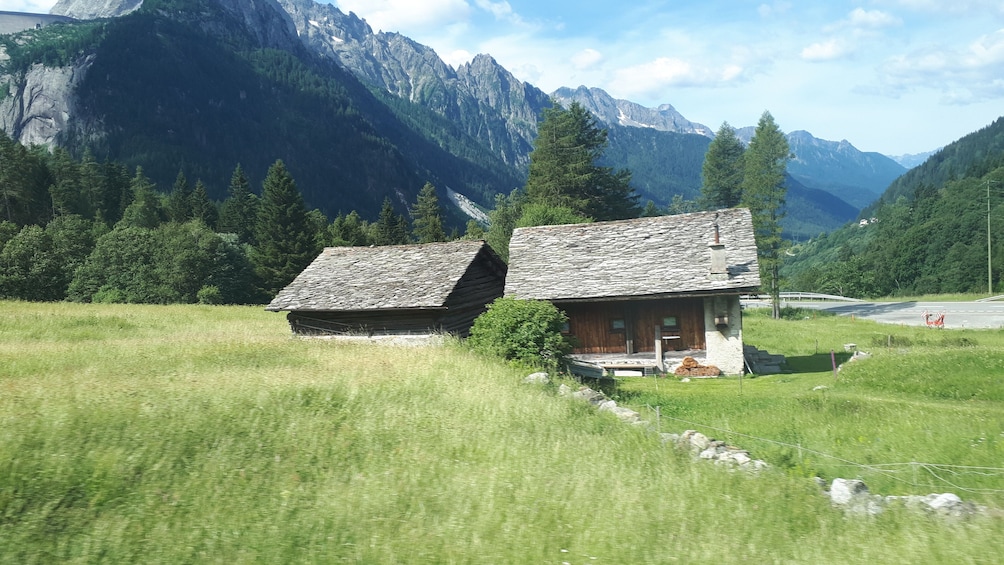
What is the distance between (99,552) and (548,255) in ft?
72.4

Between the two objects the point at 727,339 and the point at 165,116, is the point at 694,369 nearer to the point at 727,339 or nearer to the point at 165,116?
the point at 727,339

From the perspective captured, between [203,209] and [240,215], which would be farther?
[240,215]

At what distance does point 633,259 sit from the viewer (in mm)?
25359

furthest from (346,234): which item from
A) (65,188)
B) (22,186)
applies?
(22,186)

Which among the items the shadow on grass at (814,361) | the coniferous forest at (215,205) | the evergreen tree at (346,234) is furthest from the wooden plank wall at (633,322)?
the evergreen tree at (346,234)

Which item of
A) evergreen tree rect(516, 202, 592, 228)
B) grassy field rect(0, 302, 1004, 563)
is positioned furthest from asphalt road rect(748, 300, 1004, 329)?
grassy field rect(0, 302, 1004, 563)

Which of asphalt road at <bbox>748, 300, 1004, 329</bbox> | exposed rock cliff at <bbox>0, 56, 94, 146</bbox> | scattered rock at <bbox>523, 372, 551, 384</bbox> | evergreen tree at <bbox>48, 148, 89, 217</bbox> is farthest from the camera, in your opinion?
exposed rock cliff at <bbox>0, 56, 94, 146</bbox>

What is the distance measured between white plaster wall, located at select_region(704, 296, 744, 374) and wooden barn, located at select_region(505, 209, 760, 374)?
0.12ft

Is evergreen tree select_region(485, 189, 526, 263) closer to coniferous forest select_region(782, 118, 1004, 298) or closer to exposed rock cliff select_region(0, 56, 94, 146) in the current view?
coniferous forest select_region(782, 118, 1004, 298)

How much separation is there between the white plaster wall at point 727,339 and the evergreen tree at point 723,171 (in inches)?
1763

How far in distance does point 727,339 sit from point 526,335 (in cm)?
831

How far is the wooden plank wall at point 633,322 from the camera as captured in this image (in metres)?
23.3

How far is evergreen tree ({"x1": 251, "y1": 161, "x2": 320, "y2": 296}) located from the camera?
218 ft

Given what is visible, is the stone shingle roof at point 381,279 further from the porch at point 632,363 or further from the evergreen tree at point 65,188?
the evergreen tree at point 65,188
